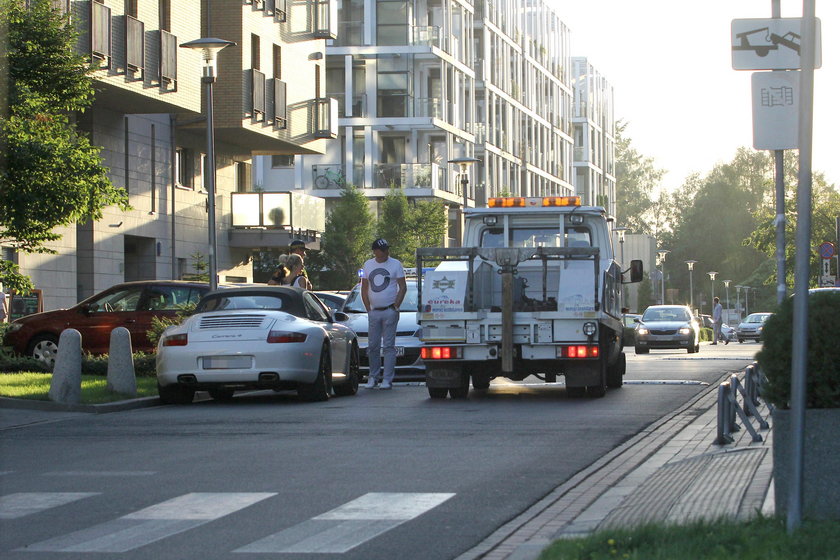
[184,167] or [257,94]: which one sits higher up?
[257,94]

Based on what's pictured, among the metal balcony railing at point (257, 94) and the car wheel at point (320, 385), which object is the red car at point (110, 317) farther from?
the metal balcony railing at point (257, 94)

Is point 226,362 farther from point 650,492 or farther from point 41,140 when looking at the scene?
point 650,492

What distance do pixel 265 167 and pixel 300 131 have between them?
25278 mm

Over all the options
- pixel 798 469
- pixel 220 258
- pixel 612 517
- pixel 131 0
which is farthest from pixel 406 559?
pixel 220 258

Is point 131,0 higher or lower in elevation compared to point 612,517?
higher

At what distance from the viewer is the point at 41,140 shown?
22.4 metres

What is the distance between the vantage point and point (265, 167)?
6888 centimetres

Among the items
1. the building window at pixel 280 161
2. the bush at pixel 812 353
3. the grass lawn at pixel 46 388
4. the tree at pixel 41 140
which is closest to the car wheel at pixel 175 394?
the grass lawn at pixel 46 388

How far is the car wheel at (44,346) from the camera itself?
24.2m

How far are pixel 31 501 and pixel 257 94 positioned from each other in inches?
1228

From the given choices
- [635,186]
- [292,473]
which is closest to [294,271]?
[292,473]

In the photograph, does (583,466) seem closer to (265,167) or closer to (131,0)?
(131,0)

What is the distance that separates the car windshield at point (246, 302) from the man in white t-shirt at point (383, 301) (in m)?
1.99

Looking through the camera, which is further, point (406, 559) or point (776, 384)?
point (776, 384)
